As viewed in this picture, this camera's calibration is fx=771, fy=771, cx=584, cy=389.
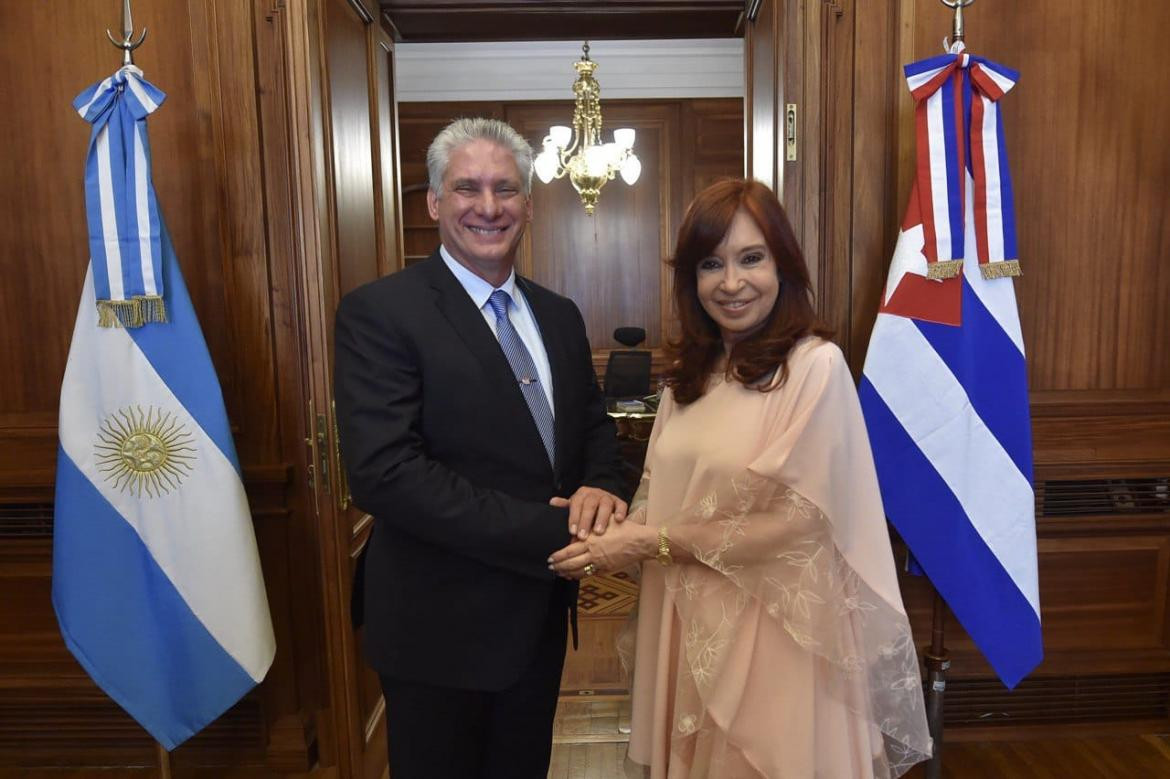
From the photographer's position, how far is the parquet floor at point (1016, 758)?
2.37 metres

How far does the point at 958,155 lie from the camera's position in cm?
199

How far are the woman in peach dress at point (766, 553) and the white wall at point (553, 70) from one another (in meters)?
5.05

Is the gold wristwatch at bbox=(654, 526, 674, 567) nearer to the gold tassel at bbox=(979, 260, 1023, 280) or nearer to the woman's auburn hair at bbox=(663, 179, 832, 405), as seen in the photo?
the woman's auburn hair at bbox=(663, 179, 832, 405)

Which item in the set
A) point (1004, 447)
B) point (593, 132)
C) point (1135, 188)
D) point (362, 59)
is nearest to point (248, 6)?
point (362, 59)

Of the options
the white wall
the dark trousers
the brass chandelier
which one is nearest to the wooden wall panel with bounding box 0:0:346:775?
the dark trousers

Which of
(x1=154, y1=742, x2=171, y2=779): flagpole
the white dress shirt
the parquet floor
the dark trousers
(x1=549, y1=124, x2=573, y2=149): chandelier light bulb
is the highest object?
(x1=549, y1=124, x2=573, y2=149): chandelier light bulb

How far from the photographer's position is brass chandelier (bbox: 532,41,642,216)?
17.1 feet

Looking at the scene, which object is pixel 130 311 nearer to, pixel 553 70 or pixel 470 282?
pixel 470 282

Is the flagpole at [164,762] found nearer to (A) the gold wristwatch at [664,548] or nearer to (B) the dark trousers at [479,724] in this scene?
(B) the dark trousers at [479,724]

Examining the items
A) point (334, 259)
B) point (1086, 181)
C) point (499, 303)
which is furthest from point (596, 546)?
point (1086, 181)

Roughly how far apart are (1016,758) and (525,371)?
2.11 metres

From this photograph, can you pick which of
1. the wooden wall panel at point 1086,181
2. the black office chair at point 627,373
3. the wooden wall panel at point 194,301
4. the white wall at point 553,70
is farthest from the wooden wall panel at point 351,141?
the white wall at point 553,70

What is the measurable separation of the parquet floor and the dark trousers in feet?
2.71

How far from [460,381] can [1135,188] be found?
2200 mm
